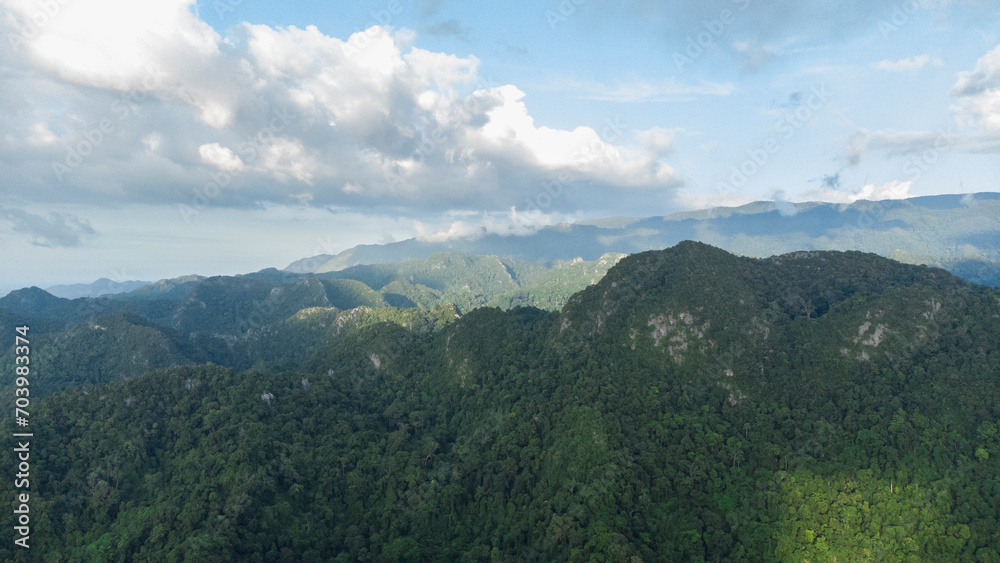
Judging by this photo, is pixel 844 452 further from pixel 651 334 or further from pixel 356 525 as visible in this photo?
pixel 356 525

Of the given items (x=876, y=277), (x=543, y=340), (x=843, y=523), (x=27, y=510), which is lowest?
(x=843, y=523)

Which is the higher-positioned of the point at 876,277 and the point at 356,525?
the point at 876,277

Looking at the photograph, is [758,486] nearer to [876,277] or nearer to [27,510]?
[876,277]

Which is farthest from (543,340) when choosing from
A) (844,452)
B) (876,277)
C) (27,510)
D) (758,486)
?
(27,510)

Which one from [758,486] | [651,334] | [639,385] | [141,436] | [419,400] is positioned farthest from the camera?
[419,400]

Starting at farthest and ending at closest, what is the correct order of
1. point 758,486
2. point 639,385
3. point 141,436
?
point 639,385 < point 141,436 < point 758,486

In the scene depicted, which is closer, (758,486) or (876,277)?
(758,486)

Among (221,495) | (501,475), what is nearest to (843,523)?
(501,475)
